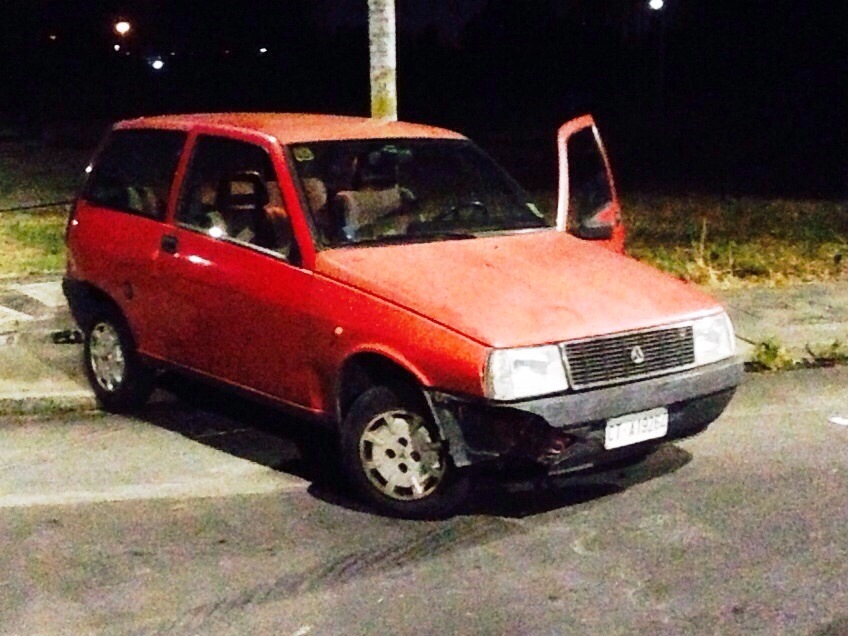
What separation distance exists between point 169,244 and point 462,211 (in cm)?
148

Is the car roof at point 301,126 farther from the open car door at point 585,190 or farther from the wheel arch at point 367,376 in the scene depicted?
the wheel arch at point 367,376

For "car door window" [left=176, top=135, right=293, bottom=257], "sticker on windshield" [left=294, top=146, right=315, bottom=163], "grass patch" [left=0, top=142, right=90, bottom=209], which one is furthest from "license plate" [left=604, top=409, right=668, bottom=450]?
"grass patch" [left=0, top=142, right=90, bottom=209]

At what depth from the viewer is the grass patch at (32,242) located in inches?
456

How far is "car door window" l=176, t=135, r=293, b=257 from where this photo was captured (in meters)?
6.26

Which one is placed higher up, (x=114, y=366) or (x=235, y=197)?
(x=235, y=197)

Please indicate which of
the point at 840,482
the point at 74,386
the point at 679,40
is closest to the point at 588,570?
the point at 840,482

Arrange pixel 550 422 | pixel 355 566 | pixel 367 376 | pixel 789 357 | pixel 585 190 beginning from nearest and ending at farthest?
pixel 355 566
pixel 550 422
pixel 367 376
pixel 585 190
pixel 789 357

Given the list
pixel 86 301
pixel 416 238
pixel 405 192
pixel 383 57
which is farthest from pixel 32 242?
pixel 416 238

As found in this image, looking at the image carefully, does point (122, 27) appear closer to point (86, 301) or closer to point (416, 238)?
point (86, 301)

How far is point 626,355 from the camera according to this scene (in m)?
5.52

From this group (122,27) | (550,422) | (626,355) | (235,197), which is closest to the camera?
(550,422)

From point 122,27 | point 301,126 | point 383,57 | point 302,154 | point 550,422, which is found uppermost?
point 122,27

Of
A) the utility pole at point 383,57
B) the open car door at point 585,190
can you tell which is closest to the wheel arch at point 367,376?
the open car door at point 585,190

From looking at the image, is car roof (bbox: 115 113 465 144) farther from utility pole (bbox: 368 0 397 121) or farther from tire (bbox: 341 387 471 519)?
utility pole (bbox: 368 0 397 121)
